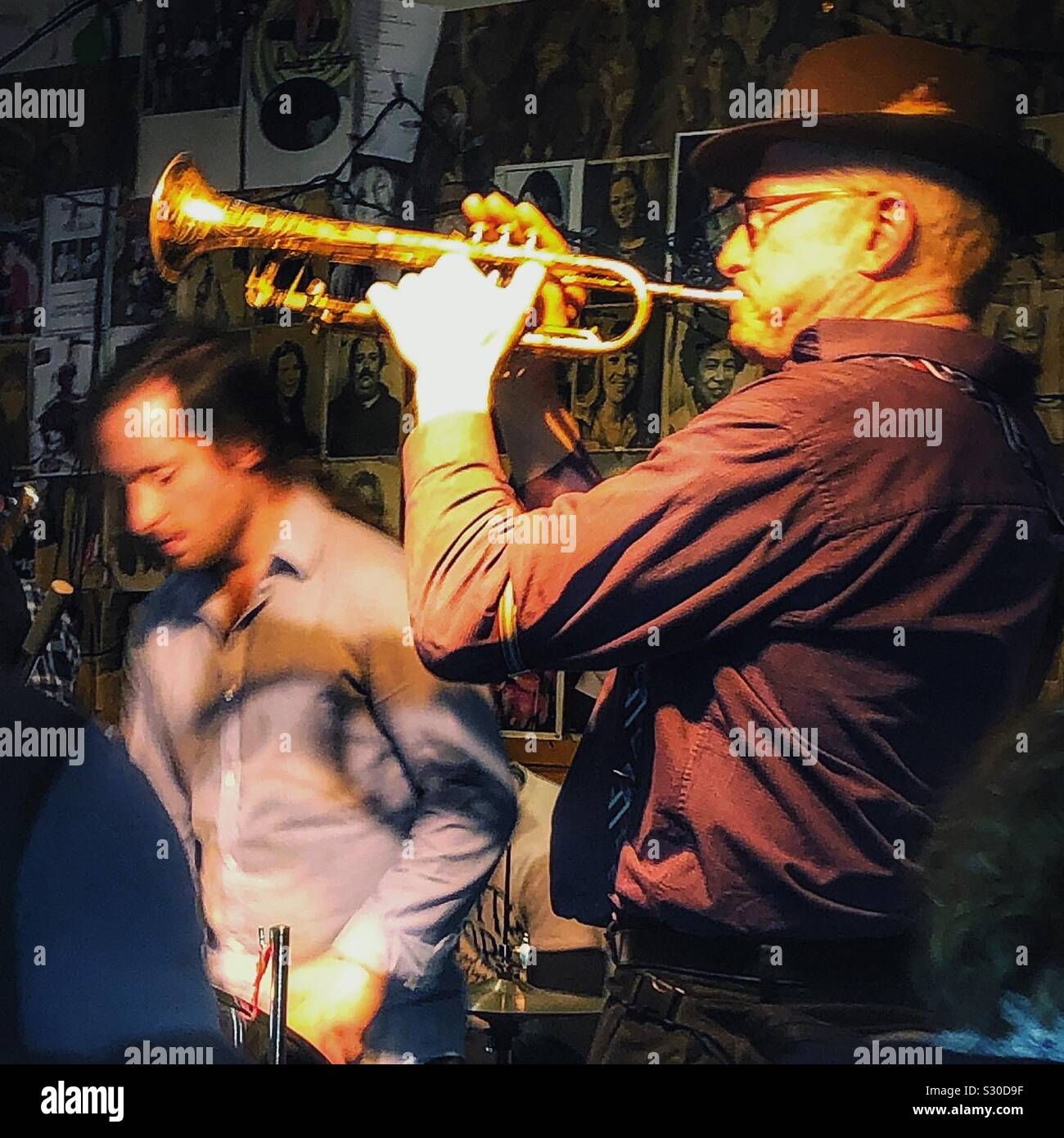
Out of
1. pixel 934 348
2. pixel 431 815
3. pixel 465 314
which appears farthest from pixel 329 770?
pixel 934 348

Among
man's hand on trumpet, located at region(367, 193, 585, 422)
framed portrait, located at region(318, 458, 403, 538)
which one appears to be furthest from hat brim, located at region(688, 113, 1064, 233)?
framed portrait, located at region(318, 458, 403, 538)

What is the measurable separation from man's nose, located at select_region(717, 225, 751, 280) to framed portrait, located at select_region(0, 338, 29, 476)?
137 centimetres

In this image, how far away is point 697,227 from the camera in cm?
271

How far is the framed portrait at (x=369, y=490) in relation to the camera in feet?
8.99

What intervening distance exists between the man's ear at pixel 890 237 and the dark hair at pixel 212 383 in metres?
1.11

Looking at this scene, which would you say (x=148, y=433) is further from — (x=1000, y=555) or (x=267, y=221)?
(x=1000, y=555)

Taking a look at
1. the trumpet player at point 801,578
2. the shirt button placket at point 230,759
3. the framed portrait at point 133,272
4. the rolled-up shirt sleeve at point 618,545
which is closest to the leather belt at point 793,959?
the trumpet player at point 801,578

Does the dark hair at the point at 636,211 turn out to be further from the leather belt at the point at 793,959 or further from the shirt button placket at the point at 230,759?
the leather belt at the point at 793,959

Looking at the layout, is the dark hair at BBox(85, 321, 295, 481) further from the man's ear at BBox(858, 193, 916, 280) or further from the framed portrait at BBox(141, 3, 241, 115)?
the man's ear at BBox(858, 193, 916, 280)

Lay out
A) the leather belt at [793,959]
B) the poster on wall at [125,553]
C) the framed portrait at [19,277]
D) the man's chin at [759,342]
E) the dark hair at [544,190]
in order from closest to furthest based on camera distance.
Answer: the leather belt at [793,959], the man's chin at [759,342], the dark hair at [544,190], the poster on wall at [125,553], the framed portrait at [19,277]

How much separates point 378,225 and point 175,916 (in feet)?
4.41

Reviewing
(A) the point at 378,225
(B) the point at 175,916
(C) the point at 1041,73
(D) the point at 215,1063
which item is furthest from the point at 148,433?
(C) the point at 1041,73

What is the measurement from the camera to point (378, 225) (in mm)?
2779

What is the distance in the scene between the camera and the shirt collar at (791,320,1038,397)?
2.61m
